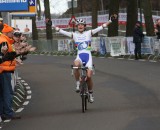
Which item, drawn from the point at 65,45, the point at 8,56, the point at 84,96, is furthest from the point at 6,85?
the point at 65,45

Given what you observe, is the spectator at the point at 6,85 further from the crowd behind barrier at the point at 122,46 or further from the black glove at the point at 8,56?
the crowd behind barrier at the point at 122,46

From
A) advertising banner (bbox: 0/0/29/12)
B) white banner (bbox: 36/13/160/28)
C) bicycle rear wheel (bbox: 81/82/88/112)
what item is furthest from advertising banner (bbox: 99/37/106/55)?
white banner (bbox: 36/13/160/28)

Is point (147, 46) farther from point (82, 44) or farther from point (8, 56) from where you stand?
point (8, 56)

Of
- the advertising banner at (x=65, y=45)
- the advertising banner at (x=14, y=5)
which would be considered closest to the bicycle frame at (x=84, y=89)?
the advertising banner at (x=14, y=5)

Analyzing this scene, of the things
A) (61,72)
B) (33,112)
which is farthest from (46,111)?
(61,72)

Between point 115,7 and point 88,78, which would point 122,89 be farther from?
point 115,7

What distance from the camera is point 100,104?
1348cm

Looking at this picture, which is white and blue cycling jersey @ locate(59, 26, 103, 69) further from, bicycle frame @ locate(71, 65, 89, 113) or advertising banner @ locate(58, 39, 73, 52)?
advertising banner @ locate(58, 39, 73, 52)

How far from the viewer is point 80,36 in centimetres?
1328

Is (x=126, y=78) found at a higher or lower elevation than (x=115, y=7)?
lower

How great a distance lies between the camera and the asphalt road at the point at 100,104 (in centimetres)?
1063

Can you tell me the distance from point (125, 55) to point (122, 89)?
1562 centimetres

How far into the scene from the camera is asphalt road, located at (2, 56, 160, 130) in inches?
419

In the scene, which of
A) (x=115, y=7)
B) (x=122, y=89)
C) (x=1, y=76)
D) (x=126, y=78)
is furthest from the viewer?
(x=115, y=7)
